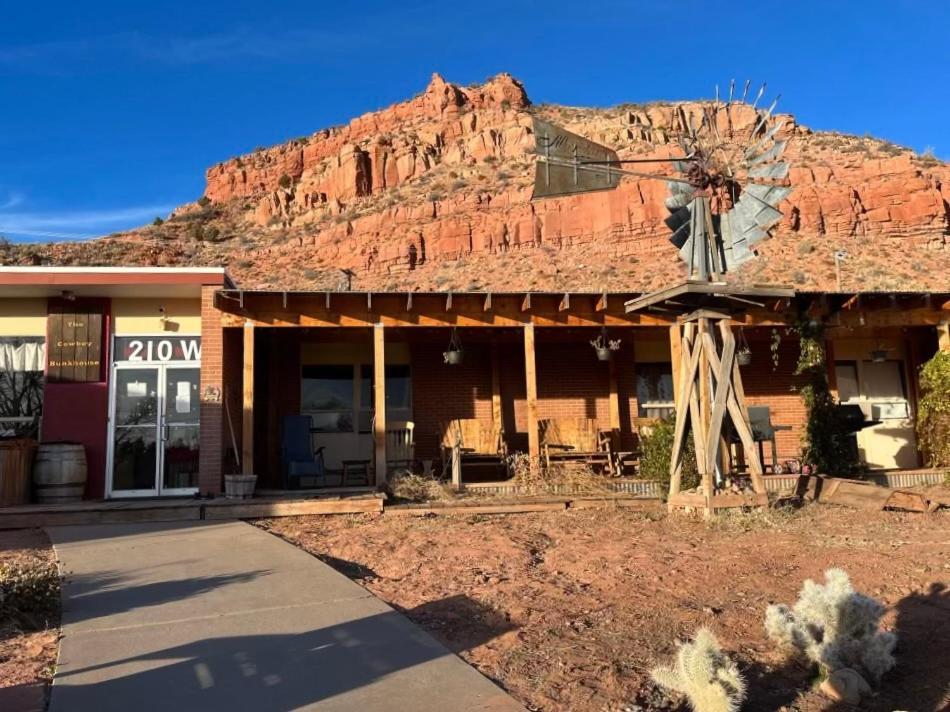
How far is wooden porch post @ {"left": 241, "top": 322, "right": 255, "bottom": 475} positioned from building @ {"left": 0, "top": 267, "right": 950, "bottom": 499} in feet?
0.06

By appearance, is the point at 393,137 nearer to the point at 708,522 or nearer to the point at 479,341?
the point at 479,341

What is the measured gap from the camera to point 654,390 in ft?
46.4

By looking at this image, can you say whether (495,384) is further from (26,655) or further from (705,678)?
(705,678)

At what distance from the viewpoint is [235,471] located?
11.2m

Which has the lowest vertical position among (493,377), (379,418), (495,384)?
(379,418)

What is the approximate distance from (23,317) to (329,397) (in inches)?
194

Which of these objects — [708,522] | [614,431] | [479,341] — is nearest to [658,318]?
[614,431]

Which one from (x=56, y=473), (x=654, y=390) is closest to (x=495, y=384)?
(x=654, y=390)

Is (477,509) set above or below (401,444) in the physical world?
below

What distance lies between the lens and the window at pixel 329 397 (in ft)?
43.8

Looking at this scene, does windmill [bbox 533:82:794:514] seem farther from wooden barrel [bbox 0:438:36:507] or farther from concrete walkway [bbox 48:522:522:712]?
wooden barrel [bbox 0:438:36:507]

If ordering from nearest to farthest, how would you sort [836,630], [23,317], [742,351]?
[836,630] → [23,317] → [742,351]

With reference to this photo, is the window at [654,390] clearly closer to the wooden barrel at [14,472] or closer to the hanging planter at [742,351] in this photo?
the hanging planter at [742,351]

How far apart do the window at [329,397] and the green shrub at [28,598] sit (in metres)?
8.02
